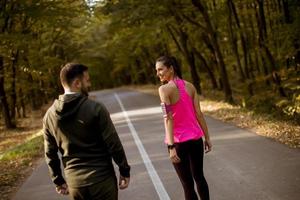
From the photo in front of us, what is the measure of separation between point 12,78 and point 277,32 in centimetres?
1675

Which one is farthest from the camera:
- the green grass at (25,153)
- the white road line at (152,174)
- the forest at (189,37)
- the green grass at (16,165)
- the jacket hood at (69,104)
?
the forest at (189,37)

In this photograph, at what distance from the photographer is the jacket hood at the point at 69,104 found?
13.5 feet

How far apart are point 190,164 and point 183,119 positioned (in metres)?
0.54

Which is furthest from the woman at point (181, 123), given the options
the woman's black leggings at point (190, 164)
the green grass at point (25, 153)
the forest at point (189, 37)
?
the forest at point (189, 37)

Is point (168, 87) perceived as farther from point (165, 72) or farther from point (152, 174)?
point (152, 174)

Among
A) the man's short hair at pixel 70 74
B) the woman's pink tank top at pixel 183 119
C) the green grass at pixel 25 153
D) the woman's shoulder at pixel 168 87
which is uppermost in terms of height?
the man's short hair at pixel 70 74

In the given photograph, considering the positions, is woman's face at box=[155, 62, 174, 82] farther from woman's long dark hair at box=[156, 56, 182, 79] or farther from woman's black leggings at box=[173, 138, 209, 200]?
woman's black leggings at box=[173, 138, 209, 200]

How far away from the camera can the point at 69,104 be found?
13.5 ft

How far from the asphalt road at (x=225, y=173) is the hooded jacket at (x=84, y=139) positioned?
3621 mm

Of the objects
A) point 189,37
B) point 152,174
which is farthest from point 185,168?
point 189,37

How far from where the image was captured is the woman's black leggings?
5590 mm

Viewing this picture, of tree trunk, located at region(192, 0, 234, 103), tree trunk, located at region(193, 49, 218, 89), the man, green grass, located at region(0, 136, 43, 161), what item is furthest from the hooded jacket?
tree trunk, located at region(193, 49, 218, 89)

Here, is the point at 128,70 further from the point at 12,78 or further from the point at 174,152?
the point at 174,152

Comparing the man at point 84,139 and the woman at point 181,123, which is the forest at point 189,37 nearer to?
the woman at point 181,123
